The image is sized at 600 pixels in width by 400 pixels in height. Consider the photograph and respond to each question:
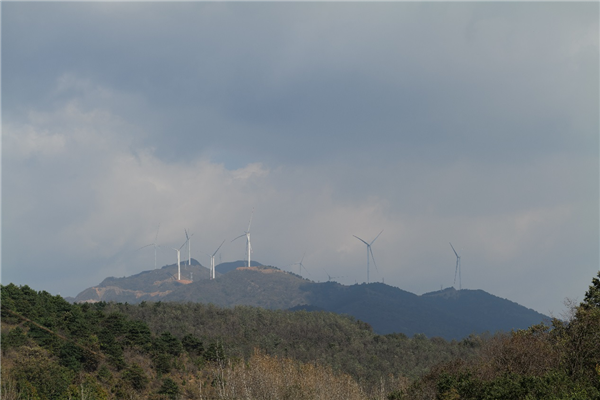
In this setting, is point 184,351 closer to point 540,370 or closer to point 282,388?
point 282,388

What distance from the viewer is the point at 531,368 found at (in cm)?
3322

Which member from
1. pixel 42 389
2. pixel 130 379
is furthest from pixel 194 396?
pixel 42 389

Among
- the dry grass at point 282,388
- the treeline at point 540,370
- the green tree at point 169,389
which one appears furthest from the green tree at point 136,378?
the treeline at point 540,370

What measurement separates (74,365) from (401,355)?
53194mm

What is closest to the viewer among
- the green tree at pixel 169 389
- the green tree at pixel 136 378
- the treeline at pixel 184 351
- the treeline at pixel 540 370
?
the treeline at pixel 540 370

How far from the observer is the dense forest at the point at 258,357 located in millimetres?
31391

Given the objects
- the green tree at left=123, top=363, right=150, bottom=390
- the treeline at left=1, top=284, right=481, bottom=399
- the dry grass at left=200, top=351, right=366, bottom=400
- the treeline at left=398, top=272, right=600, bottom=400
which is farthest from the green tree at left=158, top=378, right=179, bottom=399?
the treeline at left=398, top=272, right=600, bottom=400

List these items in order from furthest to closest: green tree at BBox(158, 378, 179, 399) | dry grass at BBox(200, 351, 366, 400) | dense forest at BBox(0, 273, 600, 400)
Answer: green tree at BBox(158, 378, 179, 399) → dry grass at BBox(200, 351, 366, 400) → dense forest at BBox(0, 273, 600, 400)

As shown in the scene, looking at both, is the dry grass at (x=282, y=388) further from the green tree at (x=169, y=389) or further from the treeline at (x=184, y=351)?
the green tree at (x=169, y=389)

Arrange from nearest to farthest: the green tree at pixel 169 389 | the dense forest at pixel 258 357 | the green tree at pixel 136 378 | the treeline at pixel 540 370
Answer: the treeline at pixel 540 370 → the dense forest at pixel 258 357 → the green tree at pixel 136 378 → the green tree at pixel 169 389

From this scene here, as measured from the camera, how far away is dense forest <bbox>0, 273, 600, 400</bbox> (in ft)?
103

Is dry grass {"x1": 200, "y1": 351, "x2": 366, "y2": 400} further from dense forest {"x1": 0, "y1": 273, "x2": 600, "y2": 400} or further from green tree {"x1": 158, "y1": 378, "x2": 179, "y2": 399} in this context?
green tree {"x1": 158, "y1": 378, "x2": 179, "y2": 399}

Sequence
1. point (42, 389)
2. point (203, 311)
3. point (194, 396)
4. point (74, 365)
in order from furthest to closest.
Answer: point (203, 311) < point (194, 396) < point (74, 365) < point (42, 389)

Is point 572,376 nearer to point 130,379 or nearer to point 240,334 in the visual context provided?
point 130,379
